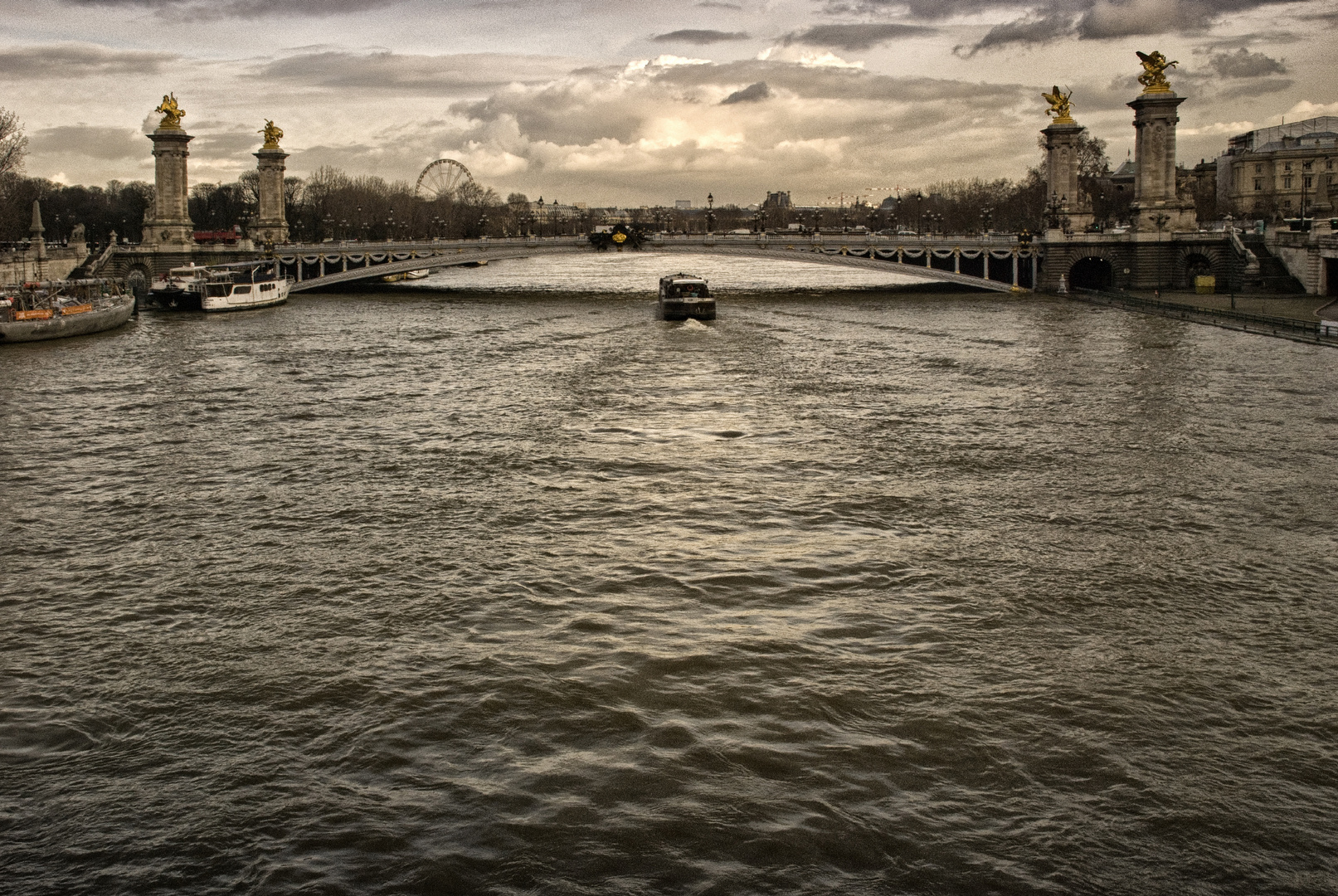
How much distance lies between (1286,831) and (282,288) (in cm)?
5972

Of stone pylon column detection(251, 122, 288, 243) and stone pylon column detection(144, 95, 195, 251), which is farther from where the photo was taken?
stone pylon column detection(251, 122, 288, 243)

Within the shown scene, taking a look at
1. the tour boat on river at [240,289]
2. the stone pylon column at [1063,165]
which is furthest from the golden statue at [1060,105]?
the tour boat on river at [240,289]

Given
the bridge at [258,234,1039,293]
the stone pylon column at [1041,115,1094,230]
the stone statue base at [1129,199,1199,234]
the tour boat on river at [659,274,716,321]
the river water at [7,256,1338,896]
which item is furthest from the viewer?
the stone pylon column at [1041,115,1094,230]

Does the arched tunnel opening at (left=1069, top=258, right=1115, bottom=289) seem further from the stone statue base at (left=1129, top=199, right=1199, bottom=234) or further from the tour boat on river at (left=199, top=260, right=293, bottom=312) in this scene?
the tour boat on river at (left=199, top=260, right=293, bottom=312)

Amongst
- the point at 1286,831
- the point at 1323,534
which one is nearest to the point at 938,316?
the point at 1323,534

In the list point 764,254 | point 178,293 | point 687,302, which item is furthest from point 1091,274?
point 178,293

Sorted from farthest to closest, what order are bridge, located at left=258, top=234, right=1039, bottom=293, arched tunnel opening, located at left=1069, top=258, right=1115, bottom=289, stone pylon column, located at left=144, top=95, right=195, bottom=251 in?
stone pylon column, located at left=144, top=95, right=195, bottom=251 < bridge, located at left=258, top=234, right=1039, bottom=293 < arched tunnel opening, located at left=1069, top=258, right=1115, bottom=289

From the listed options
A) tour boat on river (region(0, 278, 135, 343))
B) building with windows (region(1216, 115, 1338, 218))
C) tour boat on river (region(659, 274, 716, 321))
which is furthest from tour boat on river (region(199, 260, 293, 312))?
building with windows (region(1216, 115, 1338, 218))

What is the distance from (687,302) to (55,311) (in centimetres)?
2146

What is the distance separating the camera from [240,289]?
2290 inches

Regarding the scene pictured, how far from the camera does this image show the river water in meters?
8.56

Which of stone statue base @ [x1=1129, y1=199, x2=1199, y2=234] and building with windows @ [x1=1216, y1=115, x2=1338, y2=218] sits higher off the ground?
building with windows @ [x1=1216, y1=115, x2=1338, y2=218]

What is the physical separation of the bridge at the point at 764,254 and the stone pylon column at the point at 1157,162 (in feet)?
17.6

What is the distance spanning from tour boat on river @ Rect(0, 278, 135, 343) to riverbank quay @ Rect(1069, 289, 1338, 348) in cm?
3717
